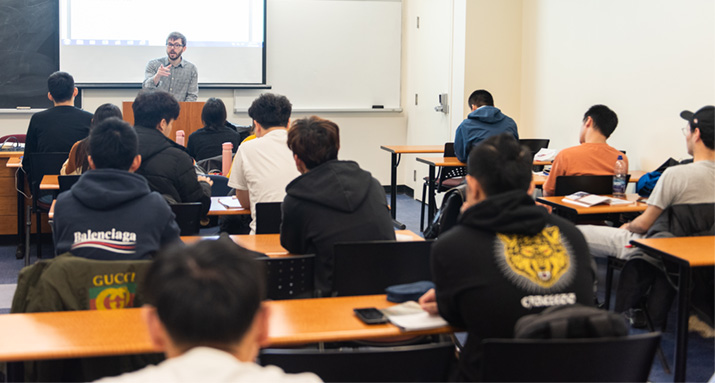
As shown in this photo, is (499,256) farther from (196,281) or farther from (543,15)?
(543,15)

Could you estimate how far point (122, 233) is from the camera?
2377 mm

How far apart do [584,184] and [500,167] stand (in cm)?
260

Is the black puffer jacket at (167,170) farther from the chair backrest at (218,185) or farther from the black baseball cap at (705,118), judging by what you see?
the black baseball cap at (705,118)

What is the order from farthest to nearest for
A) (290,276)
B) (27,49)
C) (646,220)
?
1. (27,49)
2. (646,220)
3. (290,276)

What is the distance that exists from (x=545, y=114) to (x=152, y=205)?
5.06 meters

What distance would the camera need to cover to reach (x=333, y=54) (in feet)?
27.4

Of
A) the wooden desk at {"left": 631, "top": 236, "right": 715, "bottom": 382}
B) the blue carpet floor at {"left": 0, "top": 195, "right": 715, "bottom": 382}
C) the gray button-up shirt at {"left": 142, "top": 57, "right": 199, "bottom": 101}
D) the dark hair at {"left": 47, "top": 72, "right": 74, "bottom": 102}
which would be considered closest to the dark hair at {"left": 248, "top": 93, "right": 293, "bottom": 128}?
the blue carpet floor at {"left": 0, "top": 195, "right": 715, "bottom": 382}

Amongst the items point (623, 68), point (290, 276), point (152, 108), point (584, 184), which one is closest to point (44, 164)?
point (152, 108)

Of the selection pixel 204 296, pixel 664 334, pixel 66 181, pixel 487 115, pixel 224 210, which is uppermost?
pixel 487 115

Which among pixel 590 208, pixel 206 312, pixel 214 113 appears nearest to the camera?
pixel 206 312

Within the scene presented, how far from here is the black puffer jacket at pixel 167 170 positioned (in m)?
3.74

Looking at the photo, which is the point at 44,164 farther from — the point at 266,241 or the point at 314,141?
the point at 314,141

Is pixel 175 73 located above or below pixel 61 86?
above

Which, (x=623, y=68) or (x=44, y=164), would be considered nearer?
(x=44, y=164)
